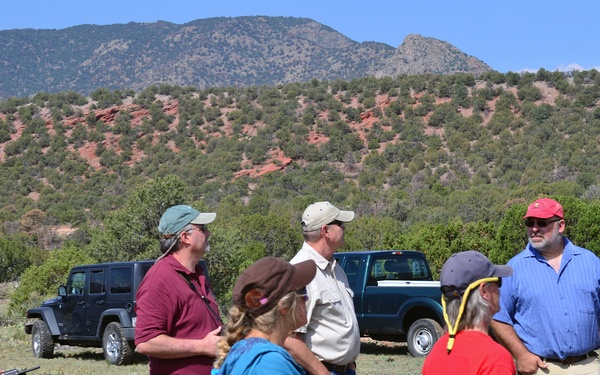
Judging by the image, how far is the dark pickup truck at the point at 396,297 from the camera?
12.7 meters

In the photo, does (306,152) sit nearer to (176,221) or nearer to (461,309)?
(176,221)

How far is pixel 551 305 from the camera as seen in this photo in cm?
482

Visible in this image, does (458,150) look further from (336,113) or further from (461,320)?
(461,320)

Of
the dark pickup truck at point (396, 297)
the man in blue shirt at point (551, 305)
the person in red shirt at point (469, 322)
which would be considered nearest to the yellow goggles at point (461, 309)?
the person in red shirt at point (469, 322)

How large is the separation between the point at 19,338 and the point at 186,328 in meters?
14.4

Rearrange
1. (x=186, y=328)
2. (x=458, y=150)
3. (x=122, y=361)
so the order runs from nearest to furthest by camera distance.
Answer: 1. (x=186, y=328)
2. (x=122, y=361)
3. (x=458, y=150)

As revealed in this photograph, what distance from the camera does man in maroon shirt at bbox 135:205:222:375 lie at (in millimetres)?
4113

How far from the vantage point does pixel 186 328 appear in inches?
166

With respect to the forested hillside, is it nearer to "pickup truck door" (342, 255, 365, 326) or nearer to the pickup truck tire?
"pickup truck door" (342, 255, 365, 326)

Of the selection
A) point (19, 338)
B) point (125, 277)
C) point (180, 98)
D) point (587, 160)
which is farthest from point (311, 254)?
point (180, 98)

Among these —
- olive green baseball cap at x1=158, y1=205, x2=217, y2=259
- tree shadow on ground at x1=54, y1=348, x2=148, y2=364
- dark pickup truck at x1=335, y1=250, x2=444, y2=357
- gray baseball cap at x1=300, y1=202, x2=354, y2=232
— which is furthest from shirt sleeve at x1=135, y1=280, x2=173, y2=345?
tree shadow on ground at x1=54, y1=348, x2=148, y2=364

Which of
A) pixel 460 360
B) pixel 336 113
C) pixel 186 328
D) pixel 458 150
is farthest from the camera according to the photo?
pixel 336 113

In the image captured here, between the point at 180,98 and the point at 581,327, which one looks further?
the point at 180,98

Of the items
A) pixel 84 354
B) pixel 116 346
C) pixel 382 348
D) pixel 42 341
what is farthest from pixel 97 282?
pixel 382 348
